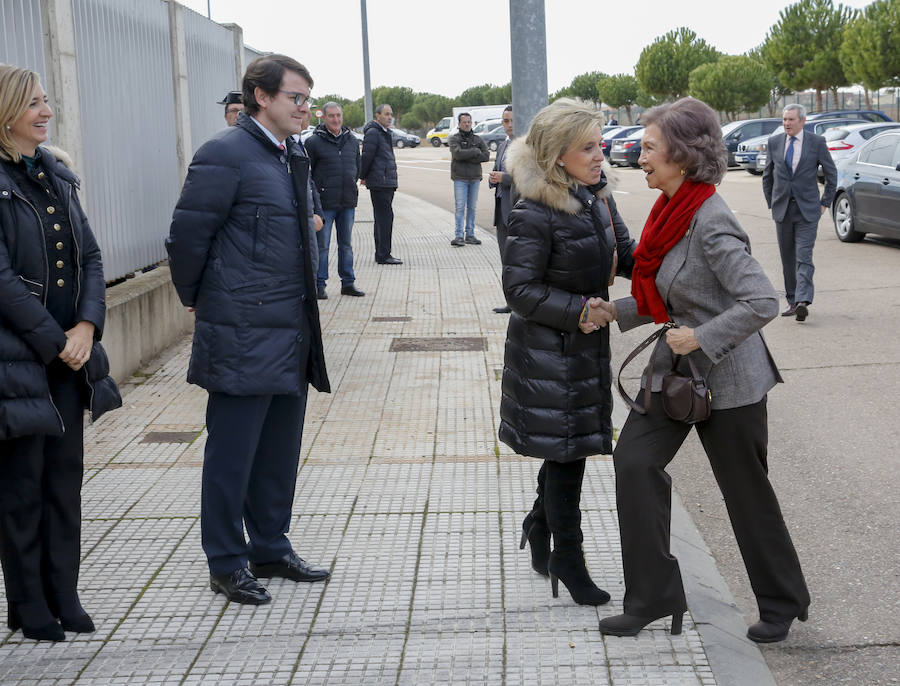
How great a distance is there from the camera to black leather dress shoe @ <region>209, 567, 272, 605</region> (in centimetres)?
427

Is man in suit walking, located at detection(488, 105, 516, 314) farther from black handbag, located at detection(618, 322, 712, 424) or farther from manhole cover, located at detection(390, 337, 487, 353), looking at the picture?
black handbag, located at detection(618, 322, 712, 424)

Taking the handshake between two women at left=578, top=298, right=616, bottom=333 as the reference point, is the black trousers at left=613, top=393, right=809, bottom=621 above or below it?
below

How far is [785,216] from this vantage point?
1033cm

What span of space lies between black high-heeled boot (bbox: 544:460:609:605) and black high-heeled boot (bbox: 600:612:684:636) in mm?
233

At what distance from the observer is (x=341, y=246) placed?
12023 mm

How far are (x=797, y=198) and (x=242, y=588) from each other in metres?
7.38

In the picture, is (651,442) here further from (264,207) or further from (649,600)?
(264,207)

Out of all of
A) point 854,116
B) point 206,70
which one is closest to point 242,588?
point 206,70

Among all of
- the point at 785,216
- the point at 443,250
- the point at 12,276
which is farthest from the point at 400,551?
the point at 443,250

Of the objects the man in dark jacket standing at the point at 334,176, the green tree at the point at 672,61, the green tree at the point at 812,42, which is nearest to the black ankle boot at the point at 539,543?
the man in dark jacket standing at the point at 334,176

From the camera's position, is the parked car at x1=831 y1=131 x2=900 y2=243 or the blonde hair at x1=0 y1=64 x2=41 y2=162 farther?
the parked car at x1=831 y1=131 x2=900 y2=243

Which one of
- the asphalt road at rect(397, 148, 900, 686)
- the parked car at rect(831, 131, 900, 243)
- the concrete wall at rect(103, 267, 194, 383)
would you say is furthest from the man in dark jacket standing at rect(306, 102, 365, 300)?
the parked car at rect(831, 131, 900, 243)

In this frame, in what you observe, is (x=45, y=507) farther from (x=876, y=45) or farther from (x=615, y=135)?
(x=876, y=45)

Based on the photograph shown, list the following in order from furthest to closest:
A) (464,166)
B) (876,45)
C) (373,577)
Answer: (876,45)
(464,166)
(373,577)
